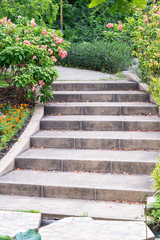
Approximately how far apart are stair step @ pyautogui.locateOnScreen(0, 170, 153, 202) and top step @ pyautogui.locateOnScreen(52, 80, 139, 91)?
3319mm

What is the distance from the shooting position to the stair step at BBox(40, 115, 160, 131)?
698 cm

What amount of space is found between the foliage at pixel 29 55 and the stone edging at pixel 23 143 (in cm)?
35

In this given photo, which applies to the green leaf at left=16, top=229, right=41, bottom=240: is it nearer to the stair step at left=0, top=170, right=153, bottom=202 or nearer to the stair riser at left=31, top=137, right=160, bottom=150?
the stair step at left=0, top=170, right=153, bottom=202

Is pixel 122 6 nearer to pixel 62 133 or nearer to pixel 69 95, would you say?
pixel 62 133

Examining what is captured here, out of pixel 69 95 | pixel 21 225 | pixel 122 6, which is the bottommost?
pixel 21 225

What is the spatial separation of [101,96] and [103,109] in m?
0.62

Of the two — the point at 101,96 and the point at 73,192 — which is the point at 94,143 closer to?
the point at 73,192

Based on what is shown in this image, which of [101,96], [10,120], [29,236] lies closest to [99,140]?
[10,120]

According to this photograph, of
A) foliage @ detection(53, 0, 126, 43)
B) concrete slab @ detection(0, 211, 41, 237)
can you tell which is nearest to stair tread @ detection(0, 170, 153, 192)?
concrete slab @ detection(0, 211, 41, 237)

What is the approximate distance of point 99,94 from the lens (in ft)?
26.8

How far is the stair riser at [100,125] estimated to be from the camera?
696cm

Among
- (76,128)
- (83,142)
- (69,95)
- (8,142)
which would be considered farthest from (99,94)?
(8,142)

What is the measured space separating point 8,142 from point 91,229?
3.07 meters

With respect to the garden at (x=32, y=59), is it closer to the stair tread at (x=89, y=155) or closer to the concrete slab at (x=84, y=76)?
the stair tread at (x=89, y=155)
